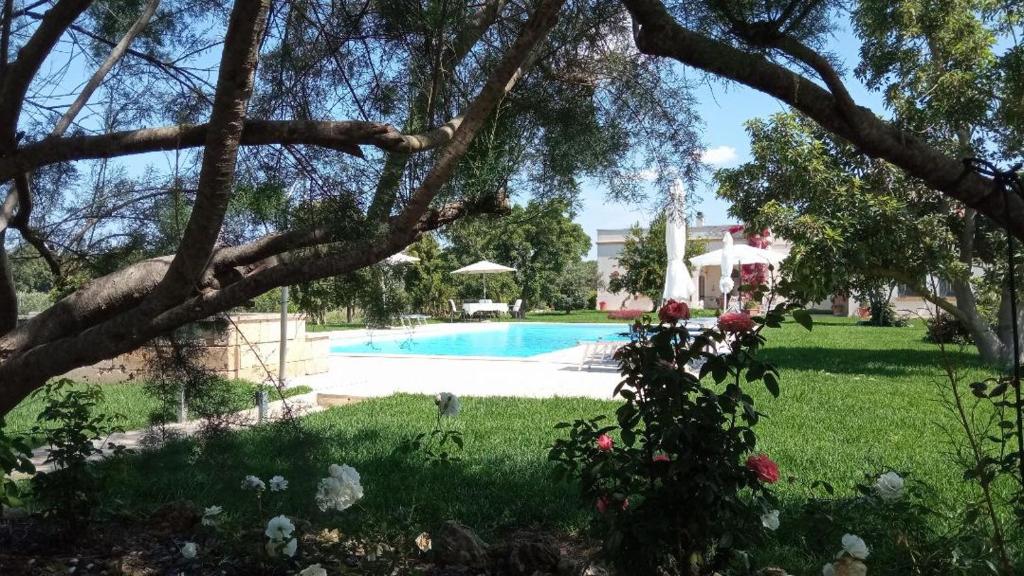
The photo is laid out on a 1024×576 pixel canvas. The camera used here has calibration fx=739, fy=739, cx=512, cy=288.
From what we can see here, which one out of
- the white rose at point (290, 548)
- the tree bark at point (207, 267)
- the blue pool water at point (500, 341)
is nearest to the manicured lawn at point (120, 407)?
the white rose at point (290, 548)

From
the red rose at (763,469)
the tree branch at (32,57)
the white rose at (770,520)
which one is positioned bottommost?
the white rose at (770,520)

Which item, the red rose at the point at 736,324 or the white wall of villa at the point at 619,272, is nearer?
the red rose at the point at 736,324

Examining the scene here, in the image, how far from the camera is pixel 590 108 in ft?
12.8

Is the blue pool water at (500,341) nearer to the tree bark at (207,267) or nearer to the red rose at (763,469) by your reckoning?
the red rose at (763,469)

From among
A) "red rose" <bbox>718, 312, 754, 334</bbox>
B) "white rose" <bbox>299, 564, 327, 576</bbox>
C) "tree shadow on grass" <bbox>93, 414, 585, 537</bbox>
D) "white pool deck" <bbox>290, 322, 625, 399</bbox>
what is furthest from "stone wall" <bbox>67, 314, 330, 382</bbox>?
"red rose" <bbox>718, 312, 754, 334</bbox>

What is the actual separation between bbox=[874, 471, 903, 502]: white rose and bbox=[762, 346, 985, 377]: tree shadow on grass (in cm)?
829

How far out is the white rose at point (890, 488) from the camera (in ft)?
9.11

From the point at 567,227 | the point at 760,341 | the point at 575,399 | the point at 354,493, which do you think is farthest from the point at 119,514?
the point at 567,227

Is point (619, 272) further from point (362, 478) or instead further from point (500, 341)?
point (362, 478)

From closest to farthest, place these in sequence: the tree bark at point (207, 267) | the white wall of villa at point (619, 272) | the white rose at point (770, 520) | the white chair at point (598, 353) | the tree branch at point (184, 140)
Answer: the tree bark at point (207, 267) → the tree branch at point (184, 140) → the white rose at point (770, 520) → the white chair at point (598, 353) → the white wall of villa at point (619, 272)

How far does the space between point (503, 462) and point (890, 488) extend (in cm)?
304

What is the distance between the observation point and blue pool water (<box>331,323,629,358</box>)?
16.2 metres

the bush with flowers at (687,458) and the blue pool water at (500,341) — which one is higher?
the bush with flowers at (687,458)

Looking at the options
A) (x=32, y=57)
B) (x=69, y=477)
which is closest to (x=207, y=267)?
(x=32, y=57)
